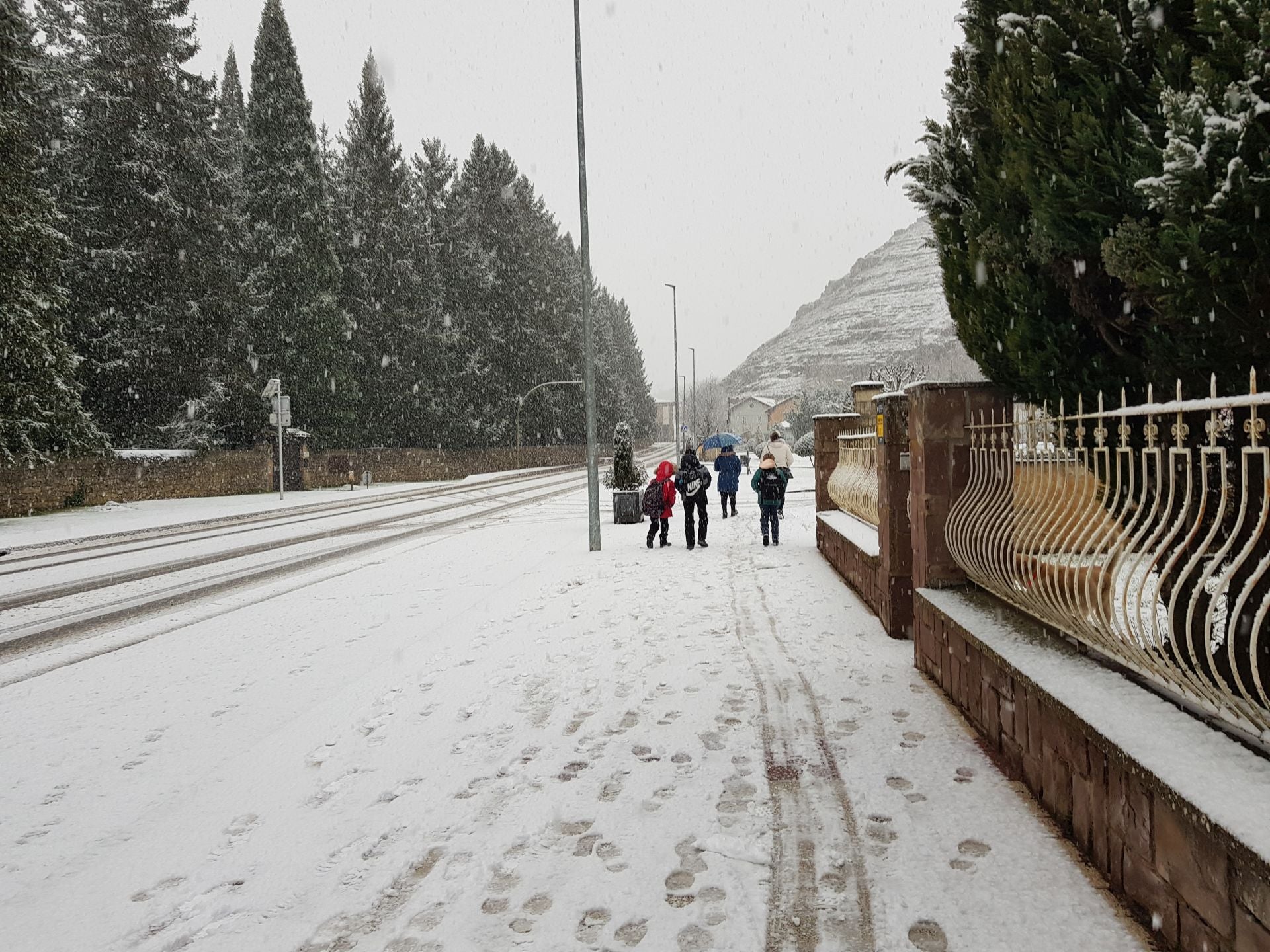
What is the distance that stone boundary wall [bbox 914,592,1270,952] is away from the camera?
82.3 inches

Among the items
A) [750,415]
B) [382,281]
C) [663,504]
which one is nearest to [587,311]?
[663,504]

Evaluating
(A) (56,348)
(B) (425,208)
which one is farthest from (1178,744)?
(B) (425,208)

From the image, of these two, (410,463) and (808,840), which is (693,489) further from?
(410,463)

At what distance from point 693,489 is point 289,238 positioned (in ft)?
95.9

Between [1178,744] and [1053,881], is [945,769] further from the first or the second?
[1178,744]

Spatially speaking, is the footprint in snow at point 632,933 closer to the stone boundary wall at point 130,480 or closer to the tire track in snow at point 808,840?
the tire track in snow at point 808,840

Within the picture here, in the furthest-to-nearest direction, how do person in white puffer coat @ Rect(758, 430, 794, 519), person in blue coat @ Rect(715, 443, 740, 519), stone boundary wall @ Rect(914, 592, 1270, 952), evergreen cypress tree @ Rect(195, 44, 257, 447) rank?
1. evergreen cypress tree @ Rect(195, 44, 257, 447)
2. person in blue coat @ Rect(715, 443, 740, 519)
3. person in white puffer coat @ Rect(758, 430, 794, 519)
4. stone boundary wall @ Rect(914, 592, 1270, 952)

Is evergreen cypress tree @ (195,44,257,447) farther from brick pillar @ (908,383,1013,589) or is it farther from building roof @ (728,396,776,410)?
building roof @ (728,396,776,410)

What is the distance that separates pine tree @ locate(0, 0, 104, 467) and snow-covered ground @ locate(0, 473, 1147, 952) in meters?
18.4

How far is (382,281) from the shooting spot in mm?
42344

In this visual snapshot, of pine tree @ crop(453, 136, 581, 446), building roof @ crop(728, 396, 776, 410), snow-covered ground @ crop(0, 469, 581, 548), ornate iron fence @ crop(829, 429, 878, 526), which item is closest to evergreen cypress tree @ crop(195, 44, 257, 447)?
snow-covered ground @ crop(0, 469, 581, 548)

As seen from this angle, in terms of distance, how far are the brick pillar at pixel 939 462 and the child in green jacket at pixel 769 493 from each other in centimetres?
584

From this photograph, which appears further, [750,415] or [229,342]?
[750,415]

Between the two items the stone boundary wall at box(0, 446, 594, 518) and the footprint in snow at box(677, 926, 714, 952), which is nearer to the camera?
the footprint in snow at box(677, 926, 714, 952)
